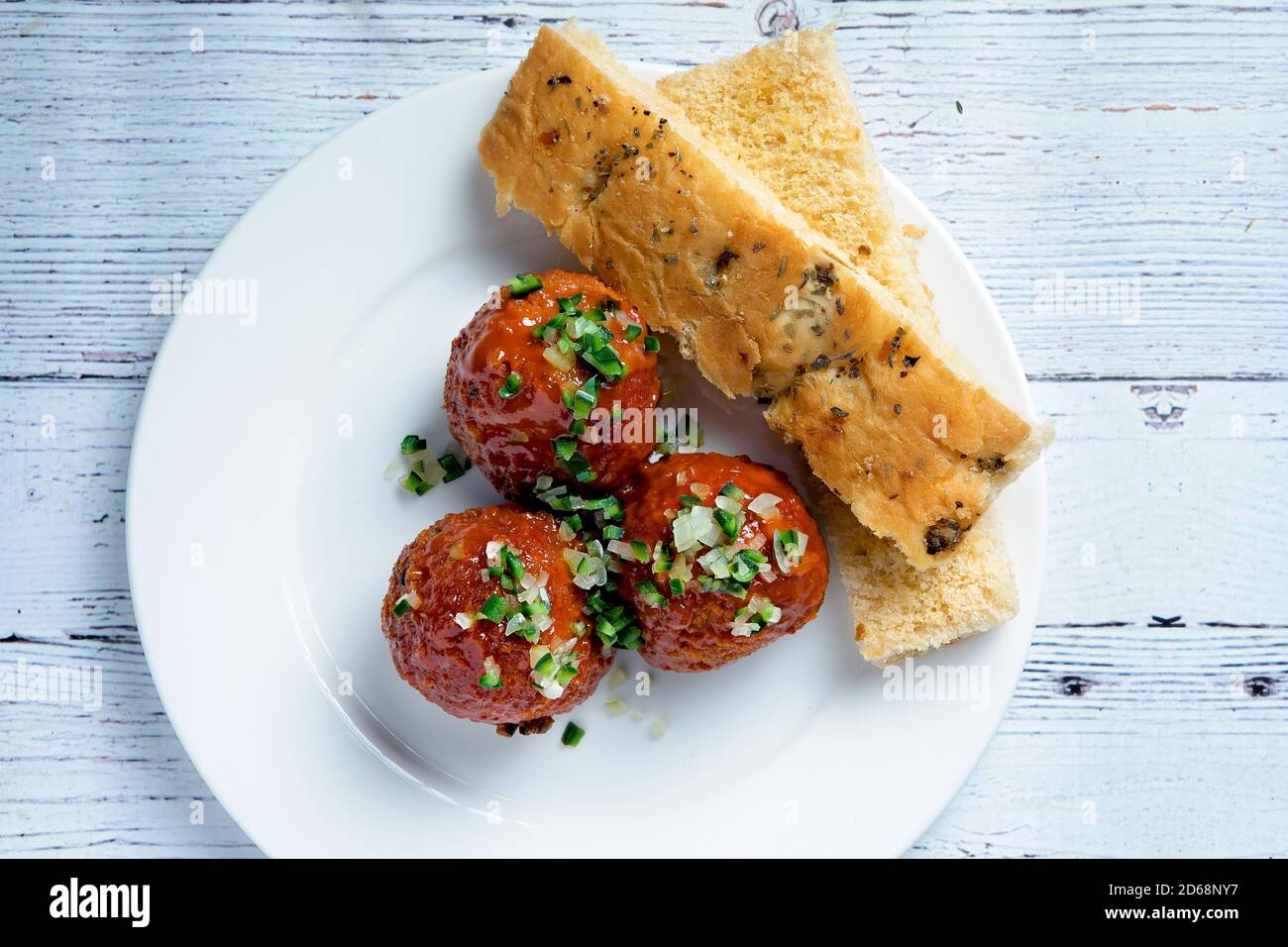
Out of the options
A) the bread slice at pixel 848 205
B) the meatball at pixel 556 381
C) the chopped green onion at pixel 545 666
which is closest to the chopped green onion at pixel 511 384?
the meatball at pixel 556 381

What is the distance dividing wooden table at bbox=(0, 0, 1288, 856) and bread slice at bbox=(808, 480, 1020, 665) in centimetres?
47

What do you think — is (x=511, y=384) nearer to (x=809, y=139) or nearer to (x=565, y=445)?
(x=565, y=445)

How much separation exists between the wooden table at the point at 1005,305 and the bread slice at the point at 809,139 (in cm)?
31

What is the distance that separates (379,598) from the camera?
2.61m

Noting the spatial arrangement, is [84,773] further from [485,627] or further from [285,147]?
[285,147]

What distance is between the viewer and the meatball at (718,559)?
2104mm

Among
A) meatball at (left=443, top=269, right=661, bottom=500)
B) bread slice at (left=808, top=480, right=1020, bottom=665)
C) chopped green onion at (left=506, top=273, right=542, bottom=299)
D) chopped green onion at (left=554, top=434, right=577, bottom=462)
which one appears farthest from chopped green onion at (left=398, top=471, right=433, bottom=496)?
bread slice at (left=808, top=480, right=1020, bottom=665)

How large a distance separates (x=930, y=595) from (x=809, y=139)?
118 cm

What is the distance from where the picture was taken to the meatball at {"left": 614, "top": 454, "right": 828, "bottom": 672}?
2.10 m

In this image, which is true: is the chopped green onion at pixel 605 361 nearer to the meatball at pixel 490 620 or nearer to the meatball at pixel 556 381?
the meatball at pixel 556 381

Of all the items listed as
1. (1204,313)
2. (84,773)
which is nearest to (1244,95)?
(1204,313)

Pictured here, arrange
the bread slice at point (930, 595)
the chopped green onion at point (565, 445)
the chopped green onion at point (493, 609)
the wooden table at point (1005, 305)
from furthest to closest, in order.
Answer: the wooden table at point (1005, 305), the bread slice at point (930, 595), the chopped green onion at point (565, 445), the chopped green onion at point (493, 609)

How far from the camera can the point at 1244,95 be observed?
2805 mm
